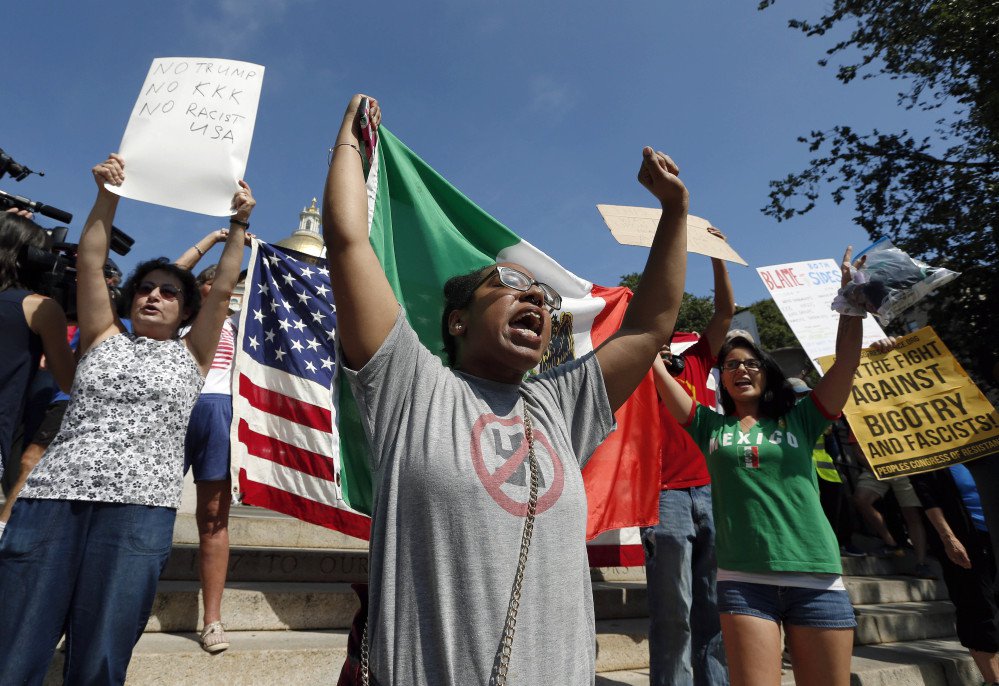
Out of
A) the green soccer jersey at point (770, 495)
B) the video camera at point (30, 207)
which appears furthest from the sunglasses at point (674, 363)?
the video camera at point (30, 207)

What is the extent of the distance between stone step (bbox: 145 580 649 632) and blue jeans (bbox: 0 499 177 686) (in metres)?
1.34

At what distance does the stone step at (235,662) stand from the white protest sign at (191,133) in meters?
2.00

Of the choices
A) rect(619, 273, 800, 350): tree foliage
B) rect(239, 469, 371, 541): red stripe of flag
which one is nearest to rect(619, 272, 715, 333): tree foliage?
rect(619, 273, 800, 350): tree foliage

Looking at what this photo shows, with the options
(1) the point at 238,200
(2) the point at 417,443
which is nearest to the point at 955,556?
(2) the point at 417,443

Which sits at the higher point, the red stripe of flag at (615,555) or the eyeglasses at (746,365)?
the eyeglasses at (746,365)

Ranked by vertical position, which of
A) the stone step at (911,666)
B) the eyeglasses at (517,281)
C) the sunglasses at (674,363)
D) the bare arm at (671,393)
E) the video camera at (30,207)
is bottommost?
the stone step at (911,666)

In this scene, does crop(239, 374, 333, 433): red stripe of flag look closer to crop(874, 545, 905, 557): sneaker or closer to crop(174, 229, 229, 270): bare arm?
crop(174, 229, 229, 270): bare arm

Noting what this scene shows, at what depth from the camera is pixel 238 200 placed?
2.74m

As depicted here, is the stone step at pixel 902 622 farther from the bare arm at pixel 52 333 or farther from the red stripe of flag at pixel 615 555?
the bare arm at pixel 52 333

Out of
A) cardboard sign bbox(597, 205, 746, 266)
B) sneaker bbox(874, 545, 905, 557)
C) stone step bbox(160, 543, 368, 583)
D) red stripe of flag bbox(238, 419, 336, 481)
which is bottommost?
stone step bbox(160, 543, 368, 583)

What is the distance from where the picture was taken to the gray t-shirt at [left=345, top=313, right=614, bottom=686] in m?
1.20

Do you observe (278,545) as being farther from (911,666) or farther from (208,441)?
(911,666)

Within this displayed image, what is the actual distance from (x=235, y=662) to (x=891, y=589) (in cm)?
674

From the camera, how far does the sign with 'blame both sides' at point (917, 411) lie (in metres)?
3.71
